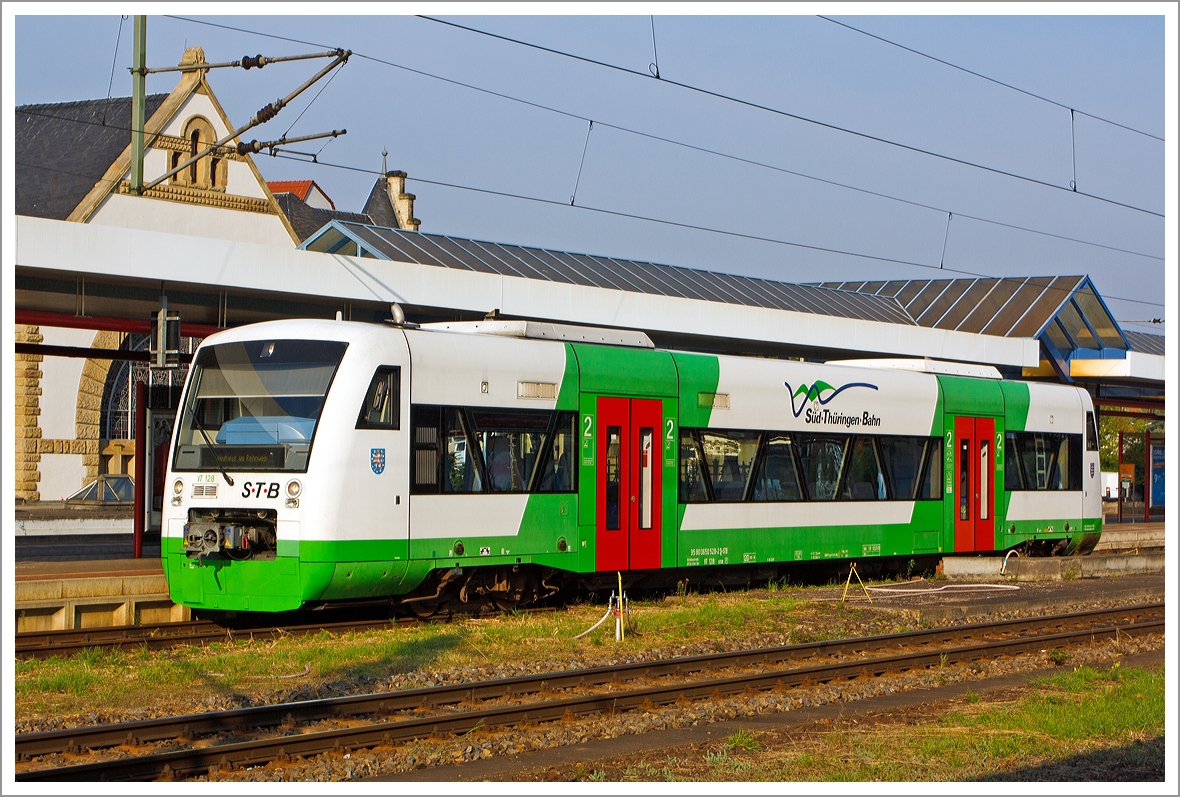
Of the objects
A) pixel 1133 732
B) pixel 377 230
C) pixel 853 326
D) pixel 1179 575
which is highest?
pixel 377 230

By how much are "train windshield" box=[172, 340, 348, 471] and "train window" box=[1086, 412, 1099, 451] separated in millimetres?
14978

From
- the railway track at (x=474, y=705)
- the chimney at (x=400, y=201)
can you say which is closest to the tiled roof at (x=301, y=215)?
the chimney at (x=400, y=201)

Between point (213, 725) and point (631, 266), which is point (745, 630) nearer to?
point (213, 725)

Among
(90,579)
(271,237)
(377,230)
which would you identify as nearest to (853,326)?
(377,230)

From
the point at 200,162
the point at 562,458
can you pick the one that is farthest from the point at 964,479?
the point at 200,162

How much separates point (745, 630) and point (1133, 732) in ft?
18.6

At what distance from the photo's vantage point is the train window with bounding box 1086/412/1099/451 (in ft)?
78.0

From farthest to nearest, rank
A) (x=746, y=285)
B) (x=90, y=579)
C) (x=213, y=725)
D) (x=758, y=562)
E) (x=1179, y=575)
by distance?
(x=746, y=285) < (x=758, y=562) < (x=90, y=579) < (x=213, y=725) < (x=1179, y=575)

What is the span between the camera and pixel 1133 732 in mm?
9508

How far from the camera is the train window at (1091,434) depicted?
78.0ft

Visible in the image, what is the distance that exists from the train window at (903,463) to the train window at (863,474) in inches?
7.8

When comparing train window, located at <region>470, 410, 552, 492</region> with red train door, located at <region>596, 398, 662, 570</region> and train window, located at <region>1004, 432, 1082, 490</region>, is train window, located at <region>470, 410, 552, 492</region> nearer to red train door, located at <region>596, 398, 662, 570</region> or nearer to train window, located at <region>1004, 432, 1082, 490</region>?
red train door, located at <region>596, 398, 662, 570</region>

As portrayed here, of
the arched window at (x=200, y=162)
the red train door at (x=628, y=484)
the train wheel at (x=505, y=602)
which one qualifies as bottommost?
the train wheel at (x=505, y=602)

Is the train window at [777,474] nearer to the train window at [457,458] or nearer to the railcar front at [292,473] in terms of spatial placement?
the train window at [457,458]
